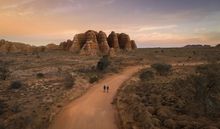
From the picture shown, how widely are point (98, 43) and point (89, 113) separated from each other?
56452 mm

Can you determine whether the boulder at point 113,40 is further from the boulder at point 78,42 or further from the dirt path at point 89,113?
the dirt path at point 89,113

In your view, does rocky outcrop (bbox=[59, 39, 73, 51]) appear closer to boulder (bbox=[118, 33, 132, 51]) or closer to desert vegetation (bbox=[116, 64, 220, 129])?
boulder (bbox=[118, 33, 132, 51])

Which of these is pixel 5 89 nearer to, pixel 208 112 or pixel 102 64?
pixel 102 64

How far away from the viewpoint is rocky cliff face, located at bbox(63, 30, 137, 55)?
7350 cm

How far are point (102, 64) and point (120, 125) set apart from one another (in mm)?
26435

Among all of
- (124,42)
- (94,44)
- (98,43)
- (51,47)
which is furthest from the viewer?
(51,47)

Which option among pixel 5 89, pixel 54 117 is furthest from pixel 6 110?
pixel 5 89

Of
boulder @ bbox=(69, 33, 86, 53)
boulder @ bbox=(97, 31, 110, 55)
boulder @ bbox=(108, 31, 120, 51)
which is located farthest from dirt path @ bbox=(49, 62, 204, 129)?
boulder @ bbox=(108, 31, 120, 51)

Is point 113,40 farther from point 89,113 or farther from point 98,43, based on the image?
point 89,113

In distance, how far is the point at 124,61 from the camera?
57.6 m

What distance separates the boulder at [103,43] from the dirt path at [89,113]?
151 ft

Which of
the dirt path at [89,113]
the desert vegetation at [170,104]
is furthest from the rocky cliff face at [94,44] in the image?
the dirt path at [89,113]

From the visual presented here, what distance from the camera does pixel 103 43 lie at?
76.1 m

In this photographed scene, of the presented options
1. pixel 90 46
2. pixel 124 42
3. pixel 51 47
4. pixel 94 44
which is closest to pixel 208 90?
pixel 90 46
